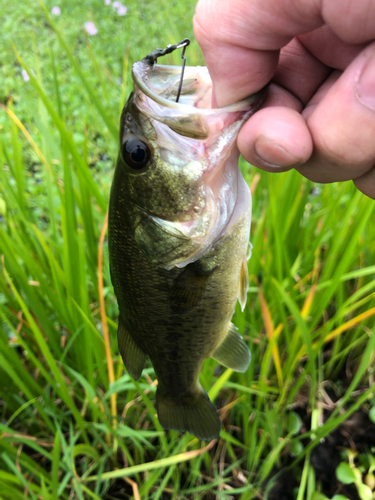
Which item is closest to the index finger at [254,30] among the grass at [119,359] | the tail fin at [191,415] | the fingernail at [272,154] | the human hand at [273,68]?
the human hand at [273,68]

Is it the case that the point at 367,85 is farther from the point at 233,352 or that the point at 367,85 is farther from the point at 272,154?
the point at 233,352

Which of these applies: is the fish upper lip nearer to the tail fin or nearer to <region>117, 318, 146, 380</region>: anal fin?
<region>117, 318, 146, 380</region>: anal fin

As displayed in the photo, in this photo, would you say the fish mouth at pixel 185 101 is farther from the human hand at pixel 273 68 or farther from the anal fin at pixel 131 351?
the anal fin at pixel 131 351

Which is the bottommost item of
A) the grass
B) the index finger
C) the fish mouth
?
the grass

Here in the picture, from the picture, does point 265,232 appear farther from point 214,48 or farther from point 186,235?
point 214,48

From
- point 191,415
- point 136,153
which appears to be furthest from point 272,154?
point 191,415

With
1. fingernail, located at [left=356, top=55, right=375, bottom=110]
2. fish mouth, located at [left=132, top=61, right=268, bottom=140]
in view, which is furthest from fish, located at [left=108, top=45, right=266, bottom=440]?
fingernail, located at [left=356, top=55, right=375, bottom=110]
